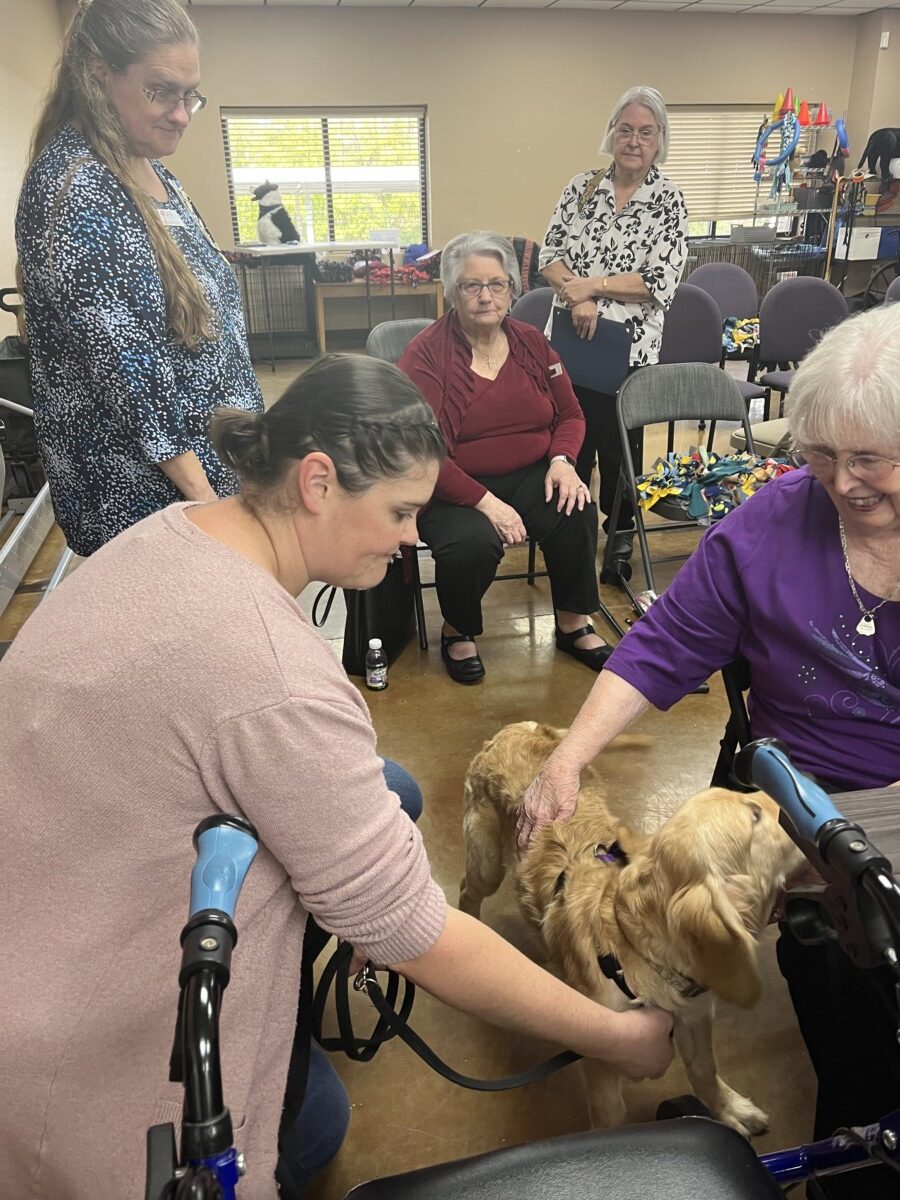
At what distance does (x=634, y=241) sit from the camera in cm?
333

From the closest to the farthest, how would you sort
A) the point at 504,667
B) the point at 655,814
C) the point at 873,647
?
the point at 873,647 < the point at 655,814 < the point at 504,667

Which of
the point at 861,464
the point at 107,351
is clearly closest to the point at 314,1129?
the point at 861,464

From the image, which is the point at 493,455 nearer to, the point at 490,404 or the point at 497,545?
the point at 490,404

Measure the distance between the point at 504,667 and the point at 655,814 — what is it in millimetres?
941

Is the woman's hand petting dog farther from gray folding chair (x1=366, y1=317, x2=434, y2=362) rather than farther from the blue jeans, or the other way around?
gray folding chair (x1=366, y1=317, x2=434, y2=362)

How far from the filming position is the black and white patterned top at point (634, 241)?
330 cm

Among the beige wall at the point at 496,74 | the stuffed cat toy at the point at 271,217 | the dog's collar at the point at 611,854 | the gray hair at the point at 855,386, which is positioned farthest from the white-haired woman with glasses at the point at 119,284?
the beige wall at the point at 496,74

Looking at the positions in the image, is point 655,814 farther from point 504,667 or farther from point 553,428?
point 553,428

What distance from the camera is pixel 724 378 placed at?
333cm

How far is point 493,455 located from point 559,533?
37cm

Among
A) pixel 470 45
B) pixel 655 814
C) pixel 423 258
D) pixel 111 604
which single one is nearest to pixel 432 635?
pixel 655 814

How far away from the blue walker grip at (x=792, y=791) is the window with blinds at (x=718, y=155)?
9.90 meters

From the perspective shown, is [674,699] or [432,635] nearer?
[674,699]

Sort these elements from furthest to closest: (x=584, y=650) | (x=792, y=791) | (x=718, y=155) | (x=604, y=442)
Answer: (x=718, y=155), (x=604, y=442), (x=584, y=650), (x=792, y=791)
